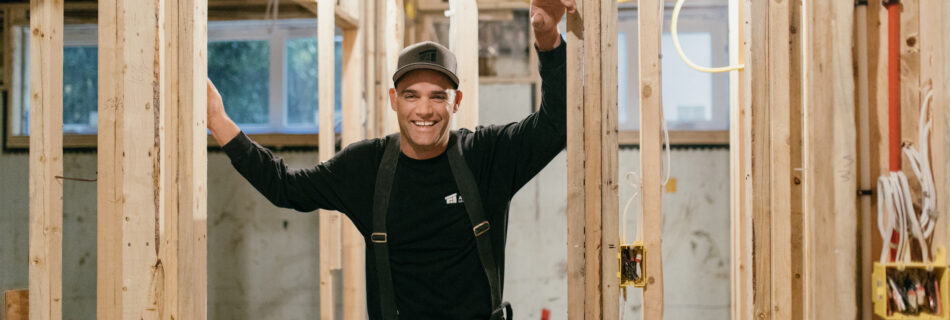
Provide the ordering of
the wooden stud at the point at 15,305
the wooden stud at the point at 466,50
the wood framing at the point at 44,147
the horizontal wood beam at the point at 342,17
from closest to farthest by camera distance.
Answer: the wood framing at the point at 44,147 → the wooden stud at the point at 15,305 → the wooden stud at the point at 466,50 → the horizontal wood beam at the point at 342,17

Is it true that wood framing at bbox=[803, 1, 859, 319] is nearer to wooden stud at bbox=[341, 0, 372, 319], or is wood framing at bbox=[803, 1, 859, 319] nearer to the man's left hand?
the man's left hand

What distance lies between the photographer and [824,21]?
133 cm

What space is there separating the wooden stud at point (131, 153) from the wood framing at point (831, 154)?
1.46 metres

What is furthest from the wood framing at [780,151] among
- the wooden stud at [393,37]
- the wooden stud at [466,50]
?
the wooden stud at [393,37]

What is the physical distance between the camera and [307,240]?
3.83m

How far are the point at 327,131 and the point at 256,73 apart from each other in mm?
1717

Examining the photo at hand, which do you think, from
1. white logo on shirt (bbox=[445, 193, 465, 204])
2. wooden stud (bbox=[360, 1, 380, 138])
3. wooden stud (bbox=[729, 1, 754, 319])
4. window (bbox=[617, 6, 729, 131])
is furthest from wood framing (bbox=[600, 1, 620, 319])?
window (bbox=[617, 6, 729, 131])

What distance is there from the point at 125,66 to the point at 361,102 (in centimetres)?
121

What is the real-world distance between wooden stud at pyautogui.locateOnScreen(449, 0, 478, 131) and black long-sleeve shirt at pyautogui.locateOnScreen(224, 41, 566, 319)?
45 cm

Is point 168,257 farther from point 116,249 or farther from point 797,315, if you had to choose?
point 797,315

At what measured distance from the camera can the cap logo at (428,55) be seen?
5.87 ft

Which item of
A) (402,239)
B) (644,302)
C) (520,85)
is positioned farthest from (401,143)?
(520,85)

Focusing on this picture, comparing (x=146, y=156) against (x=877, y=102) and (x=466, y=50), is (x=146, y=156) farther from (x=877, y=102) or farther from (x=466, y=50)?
(x=877, y=102)

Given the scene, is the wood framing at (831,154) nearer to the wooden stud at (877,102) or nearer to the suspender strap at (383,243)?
the wooden stud at (877,102)
